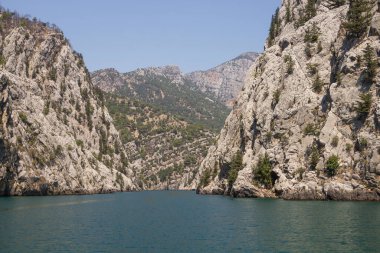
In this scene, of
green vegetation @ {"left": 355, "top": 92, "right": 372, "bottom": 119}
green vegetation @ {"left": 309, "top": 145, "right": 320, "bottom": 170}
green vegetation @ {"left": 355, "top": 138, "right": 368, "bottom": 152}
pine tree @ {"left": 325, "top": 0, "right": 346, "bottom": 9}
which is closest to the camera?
green vegetation @ {"left": 355, "top": 138, "right": 368, "bottom": 152}

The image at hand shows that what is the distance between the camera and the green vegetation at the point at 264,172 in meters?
124

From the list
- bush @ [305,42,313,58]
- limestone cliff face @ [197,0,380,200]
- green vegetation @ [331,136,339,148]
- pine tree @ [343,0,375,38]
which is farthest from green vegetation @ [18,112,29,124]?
pine tree @ [343,0,375,38]

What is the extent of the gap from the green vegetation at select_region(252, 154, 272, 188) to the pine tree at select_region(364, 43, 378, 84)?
3473 cm

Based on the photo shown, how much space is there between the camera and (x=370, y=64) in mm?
103438

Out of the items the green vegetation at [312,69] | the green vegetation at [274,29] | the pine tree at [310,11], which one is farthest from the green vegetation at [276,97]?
the green vegetation at [274,29]

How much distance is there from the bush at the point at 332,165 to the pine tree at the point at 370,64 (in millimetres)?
19443

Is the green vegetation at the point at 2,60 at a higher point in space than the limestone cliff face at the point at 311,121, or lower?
higher

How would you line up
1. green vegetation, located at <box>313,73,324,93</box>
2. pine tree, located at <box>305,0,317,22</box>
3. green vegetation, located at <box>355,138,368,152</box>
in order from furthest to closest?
pine tree, located at <box>305,0,317,22</box> → green vegetation, located at <box>313,73,324,93</box> → green vegetation, located at <box>355,138,368,152</box>

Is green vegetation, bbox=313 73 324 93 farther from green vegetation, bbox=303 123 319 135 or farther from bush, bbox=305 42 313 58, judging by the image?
bush, bbox=305 42 313 58

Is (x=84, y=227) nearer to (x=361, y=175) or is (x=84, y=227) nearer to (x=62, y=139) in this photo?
(x=361, y=175)

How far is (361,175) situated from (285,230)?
4577 cm

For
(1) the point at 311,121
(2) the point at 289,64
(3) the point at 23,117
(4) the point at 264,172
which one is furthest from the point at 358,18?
(3) the point at 23,117

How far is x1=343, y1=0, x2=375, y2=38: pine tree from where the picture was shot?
112725mm

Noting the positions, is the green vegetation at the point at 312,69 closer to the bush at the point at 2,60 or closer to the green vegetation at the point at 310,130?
the green vegetation at the point at 310,130
